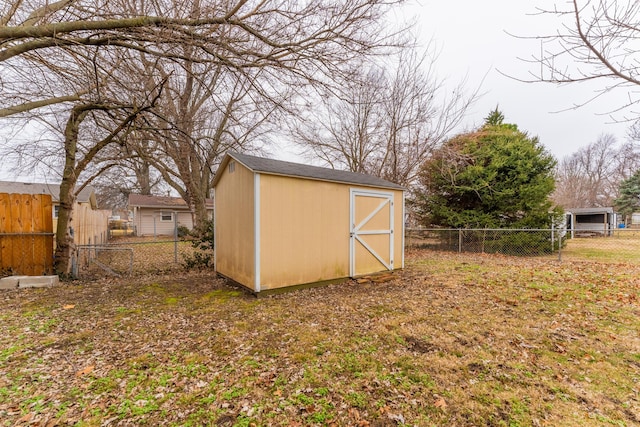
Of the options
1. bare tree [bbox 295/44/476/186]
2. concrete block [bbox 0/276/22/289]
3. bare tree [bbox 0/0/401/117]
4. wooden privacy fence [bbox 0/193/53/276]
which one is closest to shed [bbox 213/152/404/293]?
bare tree [bbox 0/0/401/117]

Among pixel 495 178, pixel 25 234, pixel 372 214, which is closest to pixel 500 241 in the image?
pixel 495 178

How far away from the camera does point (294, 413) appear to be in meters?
2.04

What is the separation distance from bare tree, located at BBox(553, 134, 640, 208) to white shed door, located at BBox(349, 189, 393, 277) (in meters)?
34.0

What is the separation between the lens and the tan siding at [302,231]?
484 centimetres

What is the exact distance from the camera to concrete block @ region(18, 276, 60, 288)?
4.98 m

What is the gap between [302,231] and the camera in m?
5.25

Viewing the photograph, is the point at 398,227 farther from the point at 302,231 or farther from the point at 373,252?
the point at 302,231

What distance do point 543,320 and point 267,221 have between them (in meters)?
4.41

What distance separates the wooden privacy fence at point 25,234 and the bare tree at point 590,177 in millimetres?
40298

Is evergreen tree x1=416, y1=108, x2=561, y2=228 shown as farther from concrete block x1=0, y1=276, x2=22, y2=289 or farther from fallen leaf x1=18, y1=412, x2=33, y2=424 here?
concrete block x1=0, y1=276, x2=22, y2=289

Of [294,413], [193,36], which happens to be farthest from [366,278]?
[193,36]

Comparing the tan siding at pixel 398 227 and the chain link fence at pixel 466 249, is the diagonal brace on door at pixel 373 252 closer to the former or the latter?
the tan siding at pixel 398 227

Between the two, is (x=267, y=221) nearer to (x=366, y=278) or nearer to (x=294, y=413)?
Answer: (x=366, y=278)

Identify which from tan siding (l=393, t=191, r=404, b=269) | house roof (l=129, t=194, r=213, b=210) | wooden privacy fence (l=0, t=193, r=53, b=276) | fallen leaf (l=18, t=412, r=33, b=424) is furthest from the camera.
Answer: house roof (l=129, t=194, r=213, b=210)
